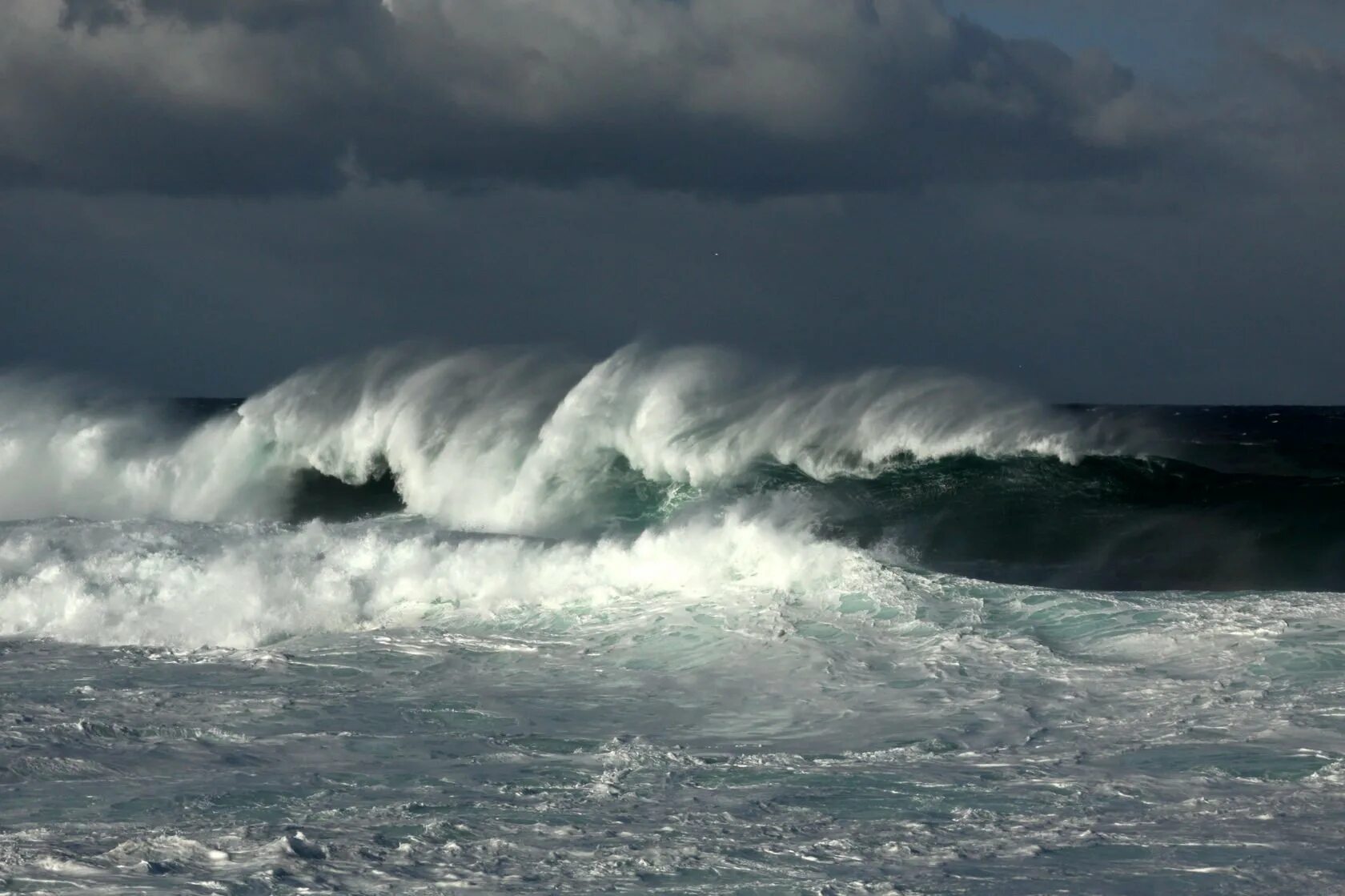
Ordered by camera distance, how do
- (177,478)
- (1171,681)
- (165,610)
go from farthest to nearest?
(177,478), (165,610), (1171,681)

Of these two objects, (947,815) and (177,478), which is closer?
(947,815)

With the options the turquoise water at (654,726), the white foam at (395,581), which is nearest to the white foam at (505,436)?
the white foam at (395,581)

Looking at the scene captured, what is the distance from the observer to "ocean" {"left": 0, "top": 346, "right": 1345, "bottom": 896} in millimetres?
7480

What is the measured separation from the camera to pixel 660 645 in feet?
43.9

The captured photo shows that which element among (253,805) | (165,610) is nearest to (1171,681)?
(253,805)

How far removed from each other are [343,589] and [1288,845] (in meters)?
11.0

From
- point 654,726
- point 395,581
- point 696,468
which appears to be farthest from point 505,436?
point 654,726

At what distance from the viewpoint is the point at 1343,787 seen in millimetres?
8344

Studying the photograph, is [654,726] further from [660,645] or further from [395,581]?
[395,581]

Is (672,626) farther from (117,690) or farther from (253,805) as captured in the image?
(253,805)

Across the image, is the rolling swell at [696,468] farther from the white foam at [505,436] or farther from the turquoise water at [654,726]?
the turquoise water at [654,726]

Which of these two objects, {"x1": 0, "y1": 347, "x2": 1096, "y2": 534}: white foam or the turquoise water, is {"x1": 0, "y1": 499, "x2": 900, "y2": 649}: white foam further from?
{"x1": 0, "y1": 347, "x2": 1096, "y2": 534}: white foam

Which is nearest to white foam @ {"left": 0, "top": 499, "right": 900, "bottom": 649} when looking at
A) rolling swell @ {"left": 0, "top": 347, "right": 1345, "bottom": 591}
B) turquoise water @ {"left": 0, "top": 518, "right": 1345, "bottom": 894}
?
turquoise water @ {"left": 0, "top": 518, "right": 1345, "bottom": 894}

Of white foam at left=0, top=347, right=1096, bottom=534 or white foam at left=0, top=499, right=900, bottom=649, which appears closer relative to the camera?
white foam at left=0, top=499, right=900, bottom=649
